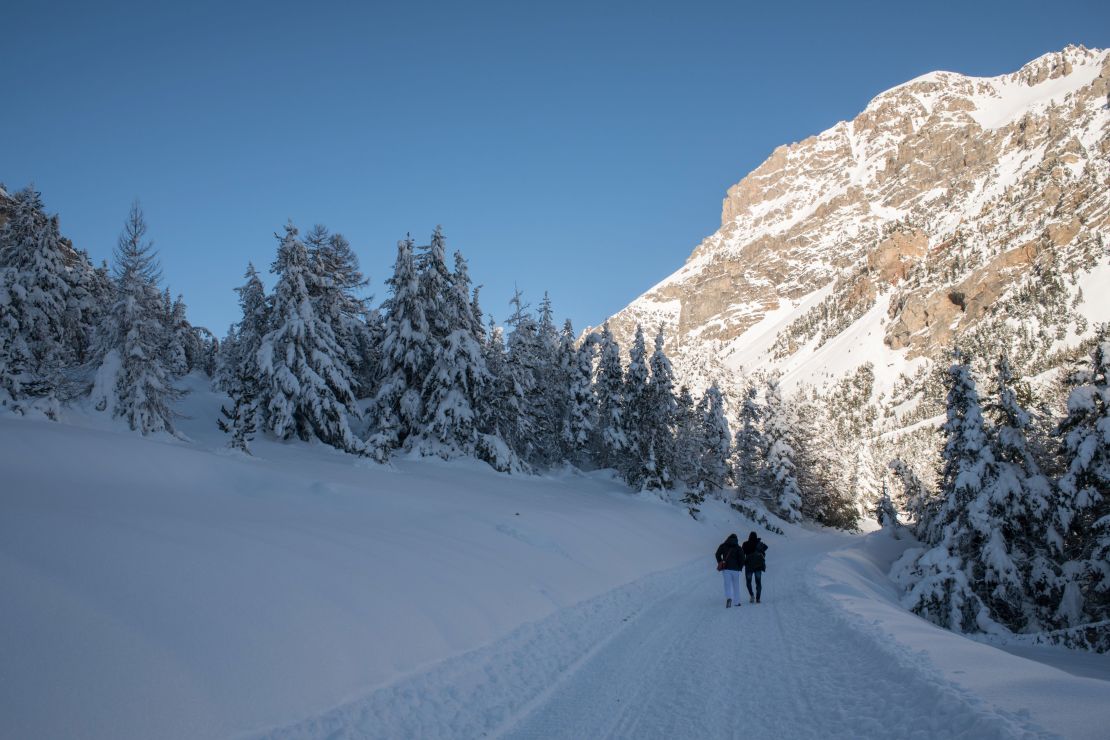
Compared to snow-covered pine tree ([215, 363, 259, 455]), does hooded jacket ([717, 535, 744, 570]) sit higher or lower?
lower

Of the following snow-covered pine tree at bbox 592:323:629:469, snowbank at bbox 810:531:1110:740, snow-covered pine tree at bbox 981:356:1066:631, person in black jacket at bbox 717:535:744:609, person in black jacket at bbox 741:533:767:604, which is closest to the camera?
snowbank at bbox 810:531:1110:740

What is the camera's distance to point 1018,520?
22.8 meters

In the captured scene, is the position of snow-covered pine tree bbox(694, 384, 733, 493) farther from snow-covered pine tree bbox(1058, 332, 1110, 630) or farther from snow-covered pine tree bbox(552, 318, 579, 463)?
snow-covered pine tree bbox(1058, 332, 1110, 630)

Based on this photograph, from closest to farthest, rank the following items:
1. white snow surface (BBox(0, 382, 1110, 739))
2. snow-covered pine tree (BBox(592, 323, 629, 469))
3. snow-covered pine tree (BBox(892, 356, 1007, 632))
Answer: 1. white snow surface (BBox(0, 382, 1110, 739))
2. snow-covered pine tree (BBox(892, 356, 1007, 632))
3. snow-covered pine tree (BBox(592, 323, 629, 469))

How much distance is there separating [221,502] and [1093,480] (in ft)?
91.6

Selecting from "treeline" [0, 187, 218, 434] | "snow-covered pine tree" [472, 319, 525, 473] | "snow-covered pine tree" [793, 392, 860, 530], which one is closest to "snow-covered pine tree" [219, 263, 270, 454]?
"treeline" [0, 187, 218, 434]

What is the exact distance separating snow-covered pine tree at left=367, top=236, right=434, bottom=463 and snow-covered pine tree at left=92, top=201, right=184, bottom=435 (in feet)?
30.2

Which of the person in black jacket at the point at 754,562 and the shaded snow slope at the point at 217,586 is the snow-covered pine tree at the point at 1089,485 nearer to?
the person in black jacket at the point at 754,562

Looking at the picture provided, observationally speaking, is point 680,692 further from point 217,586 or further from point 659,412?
point 659,412

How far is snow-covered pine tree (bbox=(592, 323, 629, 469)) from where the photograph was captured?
37.6 metres

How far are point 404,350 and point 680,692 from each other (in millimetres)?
23019

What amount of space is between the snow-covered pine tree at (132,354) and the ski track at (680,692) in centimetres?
2048

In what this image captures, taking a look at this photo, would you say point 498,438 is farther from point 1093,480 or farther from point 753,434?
point 753,434

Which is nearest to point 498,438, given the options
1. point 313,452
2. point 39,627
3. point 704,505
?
point 313,452
